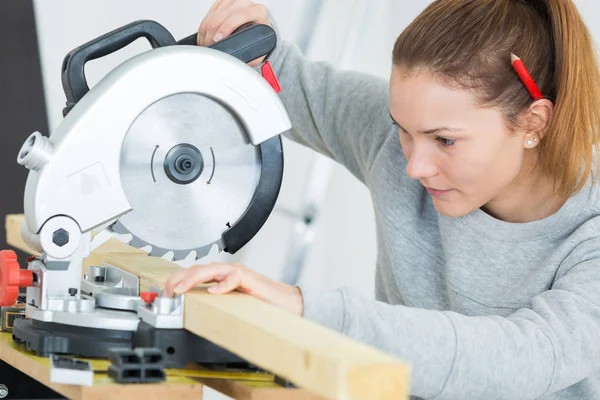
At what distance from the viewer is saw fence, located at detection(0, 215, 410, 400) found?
0.81m

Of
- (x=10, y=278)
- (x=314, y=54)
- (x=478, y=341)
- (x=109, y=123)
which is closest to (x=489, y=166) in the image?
(x=478, y=341)

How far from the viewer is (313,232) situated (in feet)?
9.59

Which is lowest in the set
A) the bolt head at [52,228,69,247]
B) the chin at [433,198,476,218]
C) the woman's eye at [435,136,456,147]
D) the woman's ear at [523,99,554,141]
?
the bolt head at [52,228,69,247]

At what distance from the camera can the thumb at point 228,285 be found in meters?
1.12

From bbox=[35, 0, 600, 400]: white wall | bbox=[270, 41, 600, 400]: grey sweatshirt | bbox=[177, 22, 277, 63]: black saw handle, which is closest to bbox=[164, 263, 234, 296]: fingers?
bbox=[270, 41, 600, 400]: grey sweatshirt

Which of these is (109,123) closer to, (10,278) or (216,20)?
A: (10,278)

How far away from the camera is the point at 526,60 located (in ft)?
4.75

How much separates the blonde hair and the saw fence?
547 millimetres

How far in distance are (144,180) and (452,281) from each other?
2.10 ft

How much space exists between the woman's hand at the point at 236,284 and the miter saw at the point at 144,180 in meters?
0.03

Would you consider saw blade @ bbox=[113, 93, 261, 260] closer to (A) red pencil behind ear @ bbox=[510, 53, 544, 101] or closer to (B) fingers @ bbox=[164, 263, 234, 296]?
(B) fingers @ bbox=[164, 263, 234, 296]

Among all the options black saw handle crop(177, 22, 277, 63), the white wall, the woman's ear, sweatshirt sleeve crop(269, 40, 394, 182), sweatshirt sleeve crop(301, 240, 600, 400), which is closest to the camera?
sweatshirt sleeve crop(301, 240, 600, 400)

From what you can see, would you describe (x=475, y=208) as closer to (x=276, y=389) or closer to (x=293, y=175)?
(x=276, y=389)

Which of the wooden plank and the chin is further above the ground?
the chin
